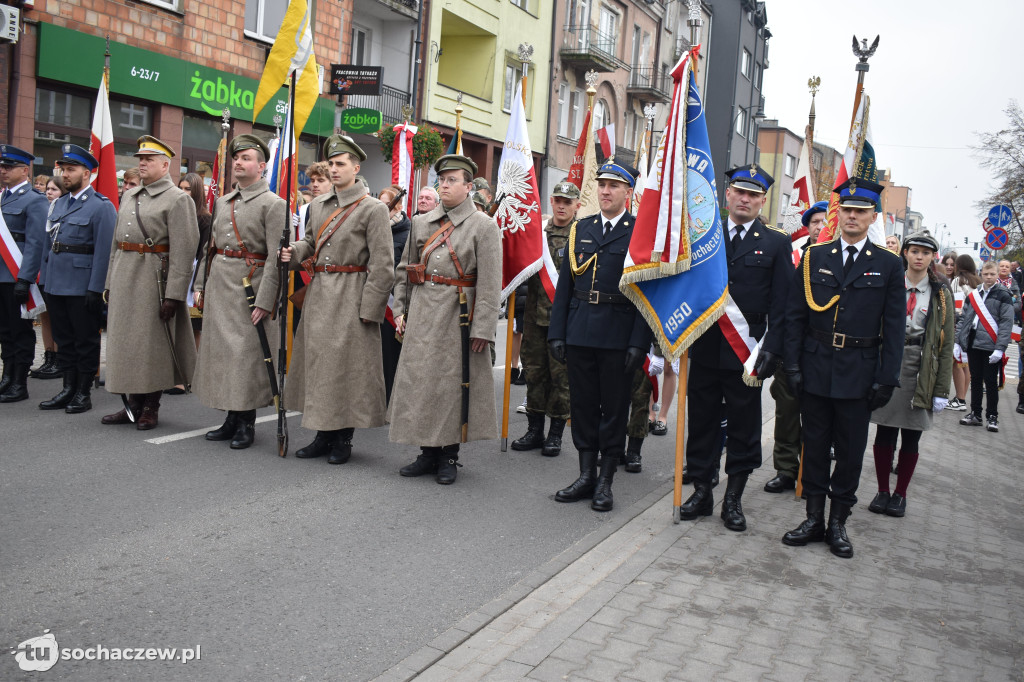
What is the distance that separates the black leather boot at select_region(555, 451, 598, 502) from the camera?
21.0 feet

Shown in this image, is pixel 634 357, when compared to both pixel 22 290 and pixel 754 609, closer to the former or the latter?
pixel 754 609

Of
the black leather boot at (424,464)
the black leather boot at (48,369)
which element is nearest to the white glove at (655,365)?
the black leather boot at (424,464)

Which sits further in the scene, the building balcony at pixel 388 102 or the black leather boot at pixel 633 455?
the building balcony at pixel 388 102

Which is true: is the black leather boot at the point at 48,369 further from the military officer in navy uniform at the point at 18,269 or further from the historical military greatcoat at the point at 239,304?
the historical military greatcoat at the point at 239,304

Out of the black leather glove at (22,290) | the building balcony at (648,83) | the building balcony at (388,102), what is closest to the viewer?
the black leather glove at (22,290)

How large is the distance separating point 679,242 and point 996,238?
17041mm

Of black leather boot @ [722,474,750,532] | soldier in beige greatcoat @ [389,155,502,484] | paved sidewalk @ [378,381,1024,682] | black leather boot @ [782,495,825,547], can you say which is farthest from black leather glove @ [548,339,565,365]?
black leather boot @ [782,495,825,547]

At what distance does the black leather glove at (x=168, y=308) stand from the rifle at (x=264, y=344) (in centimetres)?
77

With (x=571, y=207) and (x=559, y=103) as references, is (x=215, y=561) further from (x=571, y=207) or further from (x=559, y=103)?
(x=559, y=103)

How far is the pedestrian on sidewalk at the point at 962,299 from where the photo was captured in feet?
39.8

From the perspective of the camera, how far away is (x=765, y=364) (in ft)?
19.0

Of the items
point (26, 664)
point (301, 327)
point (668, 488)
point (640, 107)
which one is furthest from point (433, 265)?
point (640, 107)

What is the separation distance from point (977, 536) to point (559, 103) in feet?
99.5

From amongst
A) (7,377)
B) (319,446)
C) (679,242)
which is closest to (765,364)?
(679,242)
